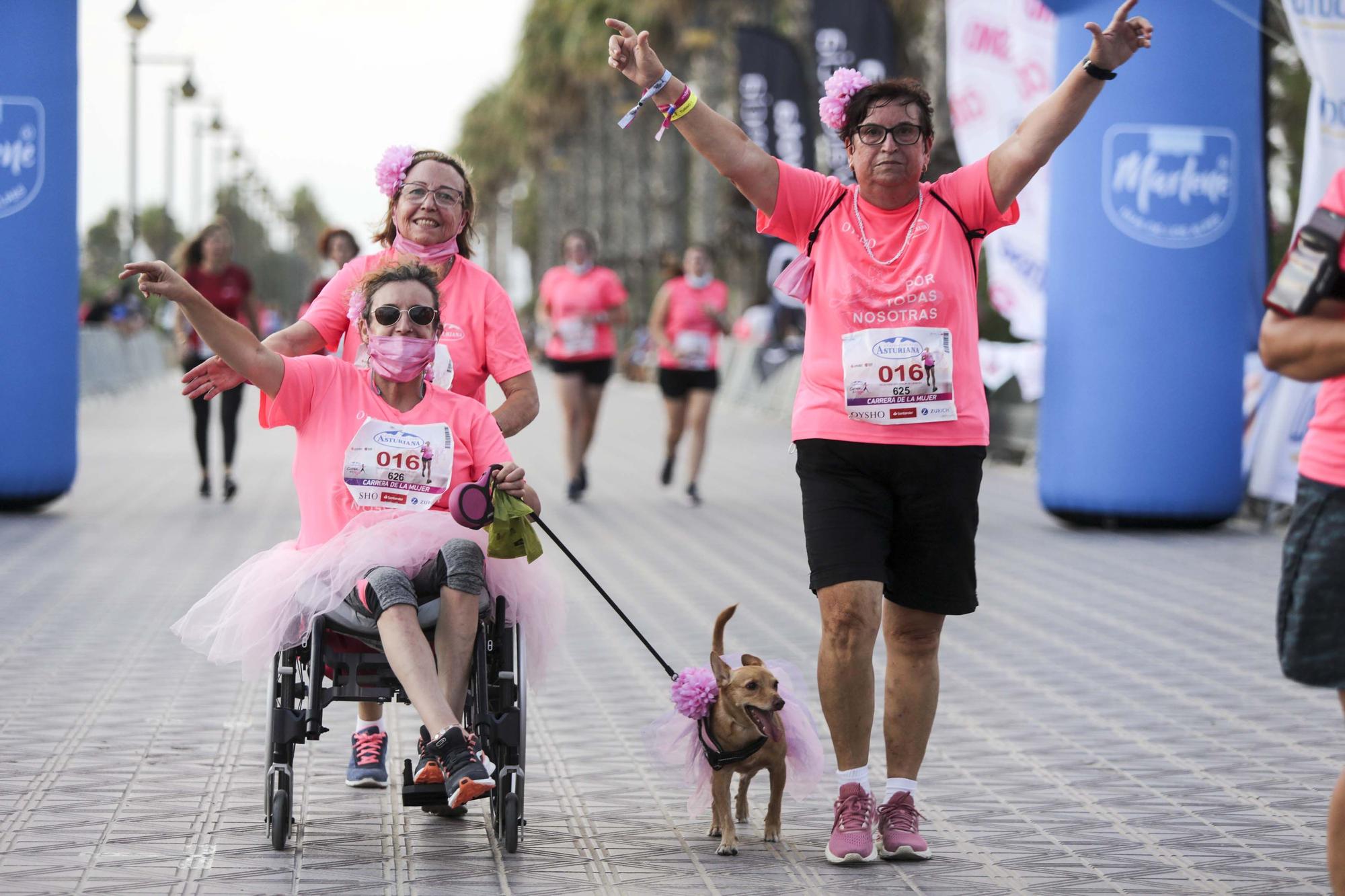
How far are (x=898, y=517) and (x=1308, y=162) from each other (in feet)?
23.1

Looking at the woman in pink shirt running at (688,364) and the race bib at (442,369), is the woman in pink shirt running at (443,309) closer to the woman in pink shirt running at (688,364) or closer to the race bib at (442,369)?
the race bib at (442,369)

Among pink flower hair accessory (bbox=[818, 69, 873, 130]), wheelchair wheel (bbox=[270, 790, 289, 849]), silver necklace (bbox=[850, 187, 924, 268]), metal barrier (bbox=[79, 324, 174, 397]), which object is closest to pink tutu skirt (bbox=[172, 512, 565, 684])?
wheelchair wheel (bbox=[270, 790, 289, 849])

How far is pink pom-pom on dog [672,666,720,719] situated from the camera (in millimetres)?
4660

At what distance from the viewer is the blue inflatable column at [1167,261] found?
11359 millimetres

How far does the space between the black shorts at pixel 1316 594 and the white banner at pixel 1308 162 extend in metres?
6.13

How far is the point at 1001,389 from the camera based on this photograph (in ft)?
56.9

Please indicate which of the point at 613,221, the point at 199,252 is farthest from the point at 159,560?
the point at 613,221

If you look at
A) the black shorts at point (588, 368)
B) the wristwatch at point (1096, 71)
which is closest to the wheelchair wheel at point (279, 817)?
the wristwatch at point (1096, 71)

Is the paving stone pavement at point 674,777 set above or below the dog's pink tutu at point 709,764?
below

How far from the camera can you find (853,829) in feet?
15.0

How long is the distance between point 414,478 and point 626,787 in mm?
1236

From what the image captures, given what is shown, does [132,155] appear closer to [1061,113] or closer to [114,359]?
[114,359]

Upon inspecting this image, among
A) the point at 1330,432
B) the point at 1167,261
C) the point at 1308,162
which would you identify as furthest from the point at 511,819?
the point at 1167,261

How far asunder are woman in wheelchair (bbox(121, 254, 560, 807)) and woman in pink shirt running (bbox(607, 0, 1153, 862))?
82 cm
